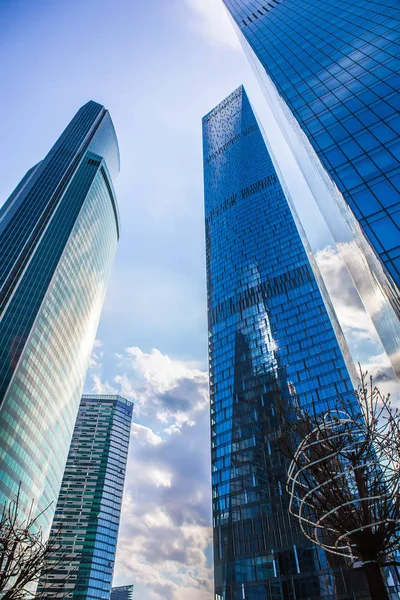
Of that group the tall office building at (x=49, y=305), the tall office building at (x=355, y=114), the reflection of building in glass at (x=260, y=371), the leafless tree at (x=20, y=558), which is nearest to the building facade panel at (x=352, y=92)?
the tall office building at (x=355, y=114)

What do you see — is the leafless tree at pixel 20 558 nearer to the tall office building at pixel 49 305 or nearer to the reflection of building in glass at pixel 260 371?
the reflection of building in glass at pixel 260 371

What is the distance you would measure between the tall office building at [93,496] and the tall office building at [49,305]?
147 feet

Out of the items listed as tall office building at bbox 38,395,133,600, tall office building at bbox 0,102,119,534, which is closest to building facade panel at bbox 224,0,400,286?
tall office building at bbox 0,102,119,534

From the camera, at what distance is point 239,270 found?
9194 cm

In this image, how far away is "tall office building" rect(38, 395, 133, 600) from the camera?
134m

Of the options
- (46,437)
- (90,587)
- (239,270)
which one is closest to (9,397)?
(46,437)

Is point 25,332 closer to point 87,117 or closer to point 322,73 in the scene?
point 322,73

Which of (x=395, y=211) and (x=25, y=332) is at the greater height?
(x=25, y=332)

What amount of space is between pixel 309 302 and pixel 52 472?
7550 centimetres

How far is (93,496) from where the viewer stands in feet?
504

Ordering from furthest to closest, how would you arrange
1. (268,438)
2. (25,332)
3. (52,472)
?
1. (52,472)
2. (25,332)
3. (268,438)

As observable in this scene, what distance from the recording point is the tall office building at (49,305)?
7500 centimetres

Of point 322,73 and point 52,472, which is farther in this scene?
point 52,472

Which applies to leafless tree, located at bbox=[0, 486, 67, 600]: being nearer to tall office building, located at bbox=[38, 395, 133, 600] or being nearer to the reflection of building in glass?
the reflection of building in glass
